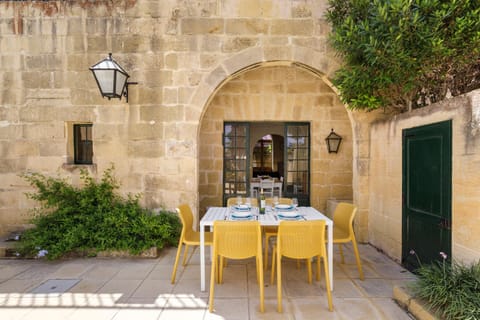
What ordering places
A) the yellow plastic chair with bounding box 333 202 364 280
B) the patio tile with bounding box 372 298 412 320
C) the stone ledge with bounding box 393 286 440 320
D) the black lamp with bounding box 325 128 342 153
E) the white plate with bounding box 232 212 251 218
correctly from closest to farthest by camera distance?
the stone ledge with bounding box 393 286 440 320
the patio tile with bounding box 372 298 412 320
the white plate with bounding box 232 212 251 218
the yellow plastic chair with bounding box 333 202 364 280
the black lamp with bounding box 325 128 342 153

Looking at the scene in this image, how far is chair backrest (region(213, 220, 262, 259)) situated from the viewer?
257cm

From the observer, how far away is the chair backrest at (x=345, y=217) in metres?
3.24

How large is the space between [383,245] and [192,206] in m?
2.83

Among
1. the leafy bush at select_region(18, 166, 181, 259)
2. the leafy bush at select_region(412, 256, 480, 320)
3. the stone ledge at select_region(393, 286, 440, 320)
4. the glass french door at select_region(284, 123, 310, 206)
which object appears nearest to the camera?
the leafy bush at select_region(412, 256, 480, 320)

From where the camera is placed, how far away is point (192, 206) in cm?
432

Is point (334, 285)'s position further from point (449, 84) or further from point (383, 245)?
point (449, 84)

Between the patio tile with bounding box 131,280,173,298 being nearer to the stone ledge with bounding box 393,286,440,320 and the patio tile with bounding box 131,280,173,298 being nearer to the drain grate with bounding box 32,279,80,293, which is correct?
the drain grate with bounding box 32,279,80,293

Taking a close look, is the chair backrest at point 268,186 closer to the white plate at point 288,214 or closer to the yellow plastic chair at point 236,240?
the white plate at point 288,214

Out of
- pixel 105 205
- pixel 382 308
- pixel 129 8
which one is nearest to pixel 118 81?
pixel 129 8

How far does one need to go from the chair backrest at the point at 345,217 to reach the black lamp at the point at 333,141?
2187mm

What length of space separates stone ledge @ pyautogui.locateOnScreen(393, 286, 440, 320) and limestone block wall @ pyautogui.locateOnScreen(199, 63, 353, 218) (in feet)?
9.90

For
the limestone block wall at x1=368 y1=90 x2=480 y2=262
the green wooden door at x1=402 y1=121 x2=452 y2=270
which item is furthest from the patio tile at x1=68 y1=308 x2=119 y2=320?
the limestone block wall at x1=368 y1=90 x2=480 y2=262

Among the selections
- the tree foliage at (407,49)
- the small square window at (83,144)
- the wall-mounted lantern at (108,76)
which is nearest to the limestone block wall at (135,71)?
the small square window at (83,144)

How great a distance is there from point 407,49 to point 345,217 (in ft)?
6.56
